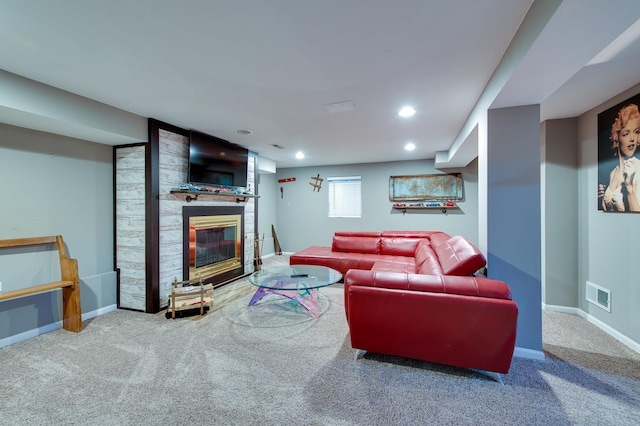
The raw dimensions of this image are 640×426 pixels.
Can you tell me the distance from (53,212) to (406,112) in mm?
3946

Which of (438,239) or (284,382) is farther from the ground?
(438,239)

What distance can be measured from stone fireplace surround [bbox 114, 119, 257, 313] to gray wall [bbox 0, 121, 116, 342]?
0.52ft

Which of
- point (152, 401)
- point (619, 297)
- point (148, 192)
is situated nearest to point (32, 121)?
point (148, 192)

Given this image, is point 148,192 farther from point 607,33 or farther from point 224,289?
point 607,33

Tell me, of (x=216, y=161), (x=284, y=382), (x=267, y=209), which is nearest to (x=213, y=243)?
(x=216, y=161)

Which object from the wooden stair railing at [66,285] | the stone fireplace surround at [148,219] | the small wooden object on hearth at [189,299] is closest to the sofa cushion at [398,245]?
the small wooden object on hearth at [189,299]

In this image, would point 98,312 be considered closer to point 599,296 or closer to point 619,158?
point 599,296

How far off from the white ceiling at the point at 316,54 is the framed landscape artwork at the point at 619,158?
21cm

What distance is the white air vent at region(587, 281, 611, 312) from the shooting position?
2.61 meters

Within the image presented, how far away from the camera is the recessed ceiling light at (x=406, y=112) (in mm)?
2816

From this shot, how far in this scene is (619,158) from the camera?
2.44m

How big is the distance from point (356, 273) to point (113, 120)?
292 centimetres

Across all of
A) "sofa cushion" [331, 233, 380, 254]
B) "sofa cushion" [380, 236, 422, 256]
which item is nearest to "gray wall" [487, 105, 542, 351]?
"sofa cushion" [380, 236, 422, 256]

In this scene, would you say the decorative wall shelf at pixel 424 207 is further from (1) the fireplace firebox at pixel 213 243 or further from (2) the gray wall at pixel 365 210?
(1) the fireplace firebox at pixel 213 243
